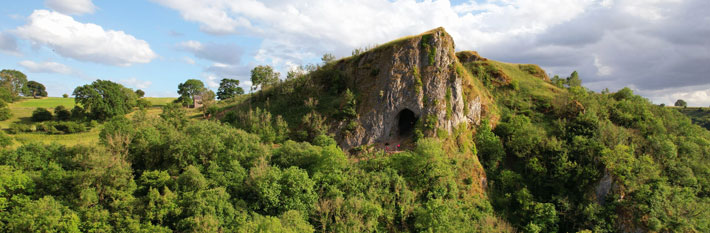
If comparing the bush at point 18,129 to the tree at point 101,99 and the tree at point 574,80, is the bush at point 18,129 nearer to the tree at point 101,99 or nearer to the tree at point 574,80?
the tree at point 101,99

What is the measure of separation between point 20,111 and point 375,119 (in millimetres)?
63131

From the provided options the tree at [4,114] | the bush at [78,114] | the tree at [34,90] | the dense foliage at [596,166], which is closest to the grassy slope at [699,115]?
the dense foliage at [596,166]

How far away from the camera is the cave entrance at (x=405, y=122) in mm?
42719

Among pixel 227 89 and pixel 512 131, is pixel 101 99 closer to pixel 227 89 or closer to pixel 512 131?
pixel 227 89

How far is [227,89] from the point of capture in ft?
316

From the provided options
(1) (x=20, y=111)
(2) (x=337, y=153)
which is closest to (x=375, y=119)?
(2) (x=337, y=153)

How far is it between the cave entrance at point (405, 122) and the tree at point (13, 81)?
279ft

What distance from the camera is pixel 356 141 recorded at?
134 ft

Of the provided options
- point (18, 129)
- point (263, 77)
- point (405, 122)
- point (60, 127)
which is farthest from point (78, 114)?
point (405, 122)

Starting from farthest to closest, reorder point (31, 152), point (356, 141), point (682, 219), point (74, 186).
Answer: point (356, 141) → point (682, 219) → point (31, 152) → point (74, 186)

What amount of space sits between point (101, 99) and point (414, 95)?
175 ft

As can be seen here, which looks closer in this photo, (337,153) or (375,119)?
(337,153)

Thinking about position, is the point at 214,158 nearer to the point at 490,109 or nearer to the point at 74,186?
the point at 74,186

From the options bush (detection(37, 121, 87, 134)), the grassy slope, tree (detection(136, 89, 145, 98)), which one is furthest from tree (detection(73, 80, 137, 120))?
the grassy slope
